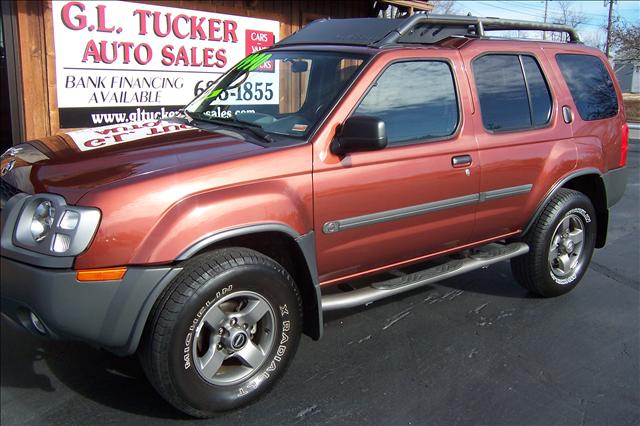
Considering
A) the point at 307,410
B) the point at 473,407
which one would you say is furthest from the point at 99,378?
the point at 473,407

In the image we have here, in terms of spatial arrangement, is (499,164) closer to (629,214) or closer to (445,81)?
(445,81)

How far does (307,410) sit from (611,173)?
3.40 metres

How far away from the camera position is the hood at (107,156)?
279 centimetres

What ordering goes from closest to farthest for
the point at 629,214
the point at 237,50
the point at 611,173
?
the point at 611,173, the point at 629,214, the point at 237,50

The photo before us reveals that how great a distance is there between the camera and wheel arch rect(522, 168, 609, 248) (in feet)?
14.8

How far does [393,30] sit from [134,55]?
16.2 feet

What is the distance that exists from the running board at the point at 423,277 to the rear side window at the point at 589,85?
1275 mm

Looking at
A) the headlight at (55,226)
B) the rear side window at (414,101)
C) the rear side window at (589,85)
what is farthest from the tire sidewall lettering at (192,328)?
the rear side window at (589,85)

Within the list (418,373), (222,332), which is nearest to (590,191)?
(418,373)

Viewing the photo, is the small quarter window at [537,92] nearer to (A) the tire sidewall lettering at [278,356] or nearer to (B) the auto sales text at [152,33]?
(A) the tire sidewall lettering at [278,356]

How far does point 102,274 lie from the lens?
2611 millimetres

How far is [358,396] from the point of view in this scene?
10.8ft

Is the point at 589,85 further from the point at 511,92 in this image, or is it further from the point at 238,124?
the point at 238,124

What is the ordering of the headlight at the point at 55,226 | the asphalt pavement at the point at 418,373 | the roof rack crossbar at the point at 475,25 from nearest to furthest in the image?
the headlight at the point at 55,226
the asphalt pavement at the point at 418,373
the roof rack crossbar at the point at 475,25
